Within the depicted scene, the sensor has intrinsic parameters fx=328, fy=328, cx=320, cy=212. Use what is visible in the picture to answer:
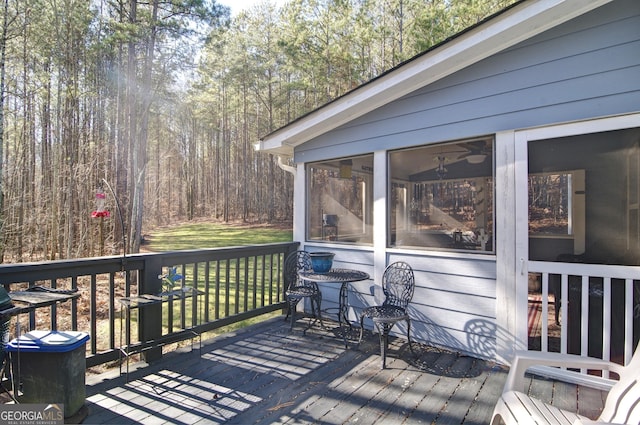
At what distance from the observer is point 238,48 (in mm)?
15078

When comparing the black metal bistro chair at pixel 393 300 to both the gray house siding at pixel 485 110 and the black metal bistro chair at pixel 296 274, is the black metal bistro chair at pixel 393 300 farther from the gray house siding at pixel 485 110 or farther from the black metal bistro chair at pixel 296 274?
the black metal bistro chair at pixel 296 274

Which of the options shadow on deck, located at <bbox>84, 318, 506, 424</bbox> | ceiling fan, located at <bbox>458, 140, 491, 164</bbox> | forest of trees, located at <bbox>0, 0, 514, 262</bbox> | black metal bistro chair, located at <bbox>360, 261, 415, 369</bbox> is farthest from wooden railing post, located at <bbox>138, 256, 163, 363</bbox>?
forest of trees, located at <bbox>0, 0, 514, 262</bbox>

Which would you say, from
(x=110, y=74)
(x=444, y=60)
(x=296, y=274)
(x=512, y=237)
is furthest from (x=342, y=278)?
(x=110, y=74)

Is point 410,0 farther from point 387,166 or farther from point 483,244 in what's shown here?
point 483,244

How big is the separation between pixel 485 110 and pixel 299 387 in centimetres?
286

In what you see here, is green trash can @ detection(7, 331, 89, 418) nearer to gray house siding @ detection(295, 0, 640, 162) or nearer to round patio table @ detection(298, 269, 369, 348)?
round patio table @ detection(298, 269, 369, 348)

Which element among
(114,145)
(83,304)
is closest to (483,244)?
(83,304)

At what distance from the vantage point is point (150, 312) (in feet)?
9.55

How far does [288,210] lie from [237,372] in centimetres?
1430

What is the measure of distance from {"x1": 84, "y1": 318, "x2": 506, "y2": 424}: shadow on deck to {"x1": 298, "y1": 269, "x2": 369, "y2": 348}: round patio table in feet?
1.89

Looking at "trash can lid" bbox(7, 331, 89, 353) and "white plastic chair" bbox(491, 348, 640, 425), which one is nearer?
"white plastic chair" bbox(491, 348, 640, 425)

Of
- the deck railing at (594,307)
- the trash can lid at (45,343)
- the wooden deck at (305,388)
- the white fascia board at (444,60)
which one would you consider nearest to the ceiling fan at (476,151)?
the white fascia board at (444,60)

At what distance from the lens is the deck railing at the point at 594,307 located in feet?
8.04

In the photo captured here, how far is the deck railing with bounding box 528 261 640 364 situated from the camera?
2.45 metres
